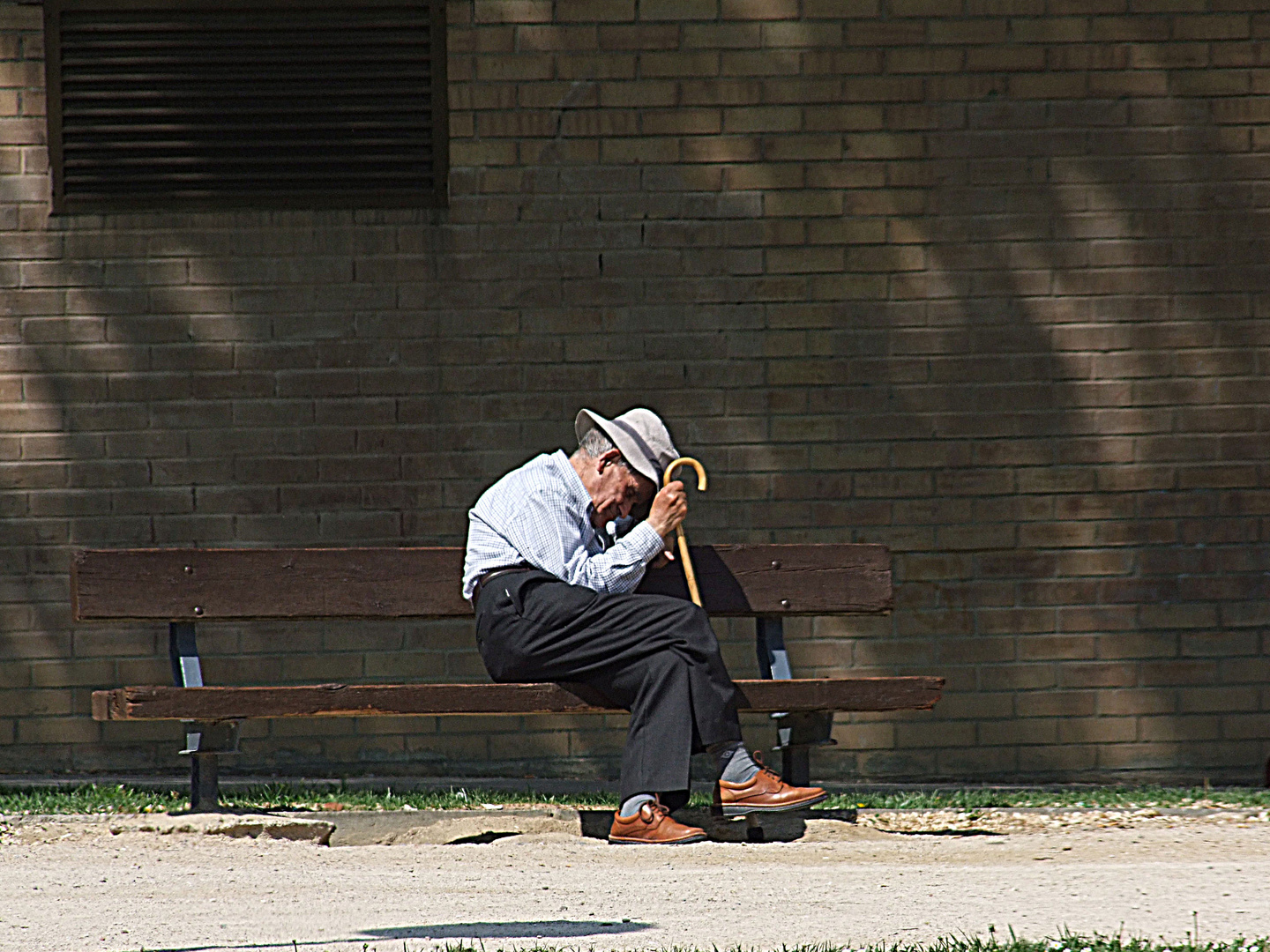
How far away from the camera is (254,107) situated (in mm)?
6957

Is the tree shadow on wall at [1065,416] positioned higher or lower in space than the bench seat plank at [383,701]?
higher

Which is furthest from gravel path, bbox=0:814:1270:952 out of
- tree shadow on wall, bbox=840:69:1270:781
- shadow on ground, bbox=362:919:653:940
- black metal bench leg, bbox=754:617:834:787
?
tree shadow on wall, bbox=840:69:1270:781

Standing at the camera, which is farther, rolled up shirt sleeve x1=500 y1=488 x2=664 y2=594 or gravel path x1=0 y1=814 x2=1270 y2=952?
rolled up shirt sleeve x1=500 y1=488 x2=664 y2=594

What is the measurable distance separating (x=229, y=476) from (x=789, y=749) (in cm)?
261

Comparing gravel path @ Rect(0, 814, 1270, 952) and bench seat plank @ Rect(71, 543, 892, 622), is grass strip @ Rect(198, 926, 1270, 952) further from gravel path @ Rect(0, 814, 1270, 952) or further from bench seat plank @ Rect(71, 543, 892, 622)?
bench seat plank @ Rect(71, 543, 892, 622)

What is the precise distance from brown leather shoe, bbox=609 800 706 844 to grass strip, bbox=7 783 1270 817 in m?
0.92

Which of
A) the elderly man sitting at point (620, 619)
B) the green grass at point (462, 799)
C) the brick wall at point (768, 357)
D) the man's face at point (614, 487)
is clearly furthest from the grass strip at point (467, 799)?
the man's face at point (614, 487)

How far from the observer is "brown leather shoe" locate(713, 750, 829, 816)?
205 inches

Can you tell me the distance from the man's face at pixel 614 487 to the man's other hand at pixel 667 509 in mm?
113

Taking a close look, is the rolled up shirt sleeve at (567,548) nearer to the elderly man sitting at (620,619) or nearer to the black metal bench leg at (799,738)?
the elderly man sitting at (620,619)

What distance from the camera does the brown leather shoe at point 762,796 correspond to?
520 centimetres

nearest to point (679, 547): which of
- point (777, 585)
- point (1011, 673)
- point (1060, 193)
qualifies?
point (777, 585)

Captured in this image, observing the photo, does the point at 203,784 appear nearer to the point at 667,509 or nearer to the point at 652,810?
the point at 652,810

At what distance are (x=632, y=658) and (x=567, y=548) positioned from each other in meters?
0.40
